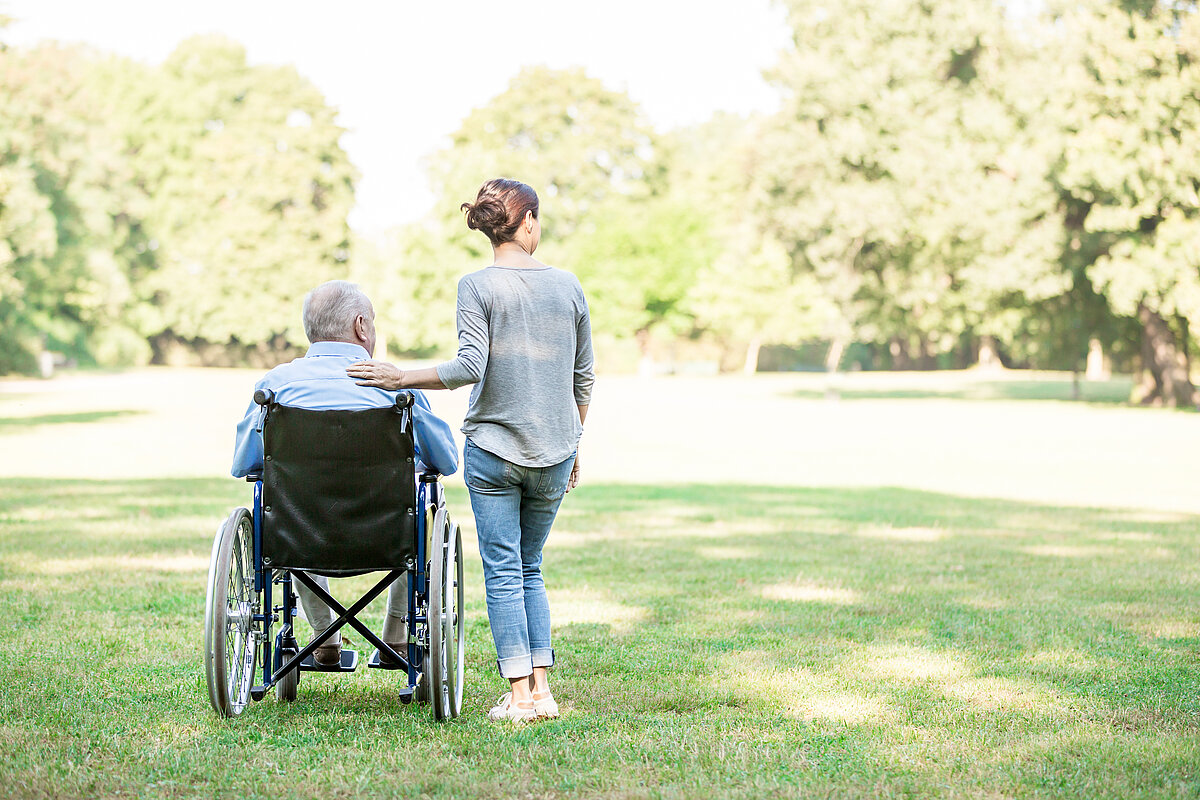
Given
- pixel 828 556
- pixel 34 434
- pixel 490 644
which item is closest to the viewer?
pixel 490 644

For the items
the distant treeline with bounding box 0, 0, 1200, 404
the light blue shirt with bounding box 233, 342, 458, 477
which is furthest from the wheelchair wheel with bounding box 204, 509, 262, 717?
the distant treeline with bounding box 0, 0, 1200, 404

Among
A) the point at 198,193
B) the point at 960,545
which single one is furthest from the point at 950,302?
the point at 198,193

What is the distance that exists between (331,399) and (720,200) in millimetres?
61653

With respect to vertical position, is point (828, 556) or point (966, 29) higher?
point (966, 29)

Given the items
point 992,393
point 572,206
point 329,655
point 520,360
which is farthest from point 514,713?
point 572,206

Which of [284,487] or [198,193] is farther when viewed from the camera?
[198,193]

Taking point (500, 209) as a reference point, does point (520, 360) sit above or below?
below

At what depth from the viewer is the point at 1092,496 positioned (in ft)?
41.4

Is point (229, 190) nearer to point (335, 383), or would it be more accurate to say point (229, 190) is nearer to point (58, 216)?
point (58, 216)

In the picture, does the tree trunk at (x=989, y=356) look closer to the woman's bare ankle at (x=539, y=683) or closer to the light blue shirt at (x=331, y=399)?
the woman's bare ankle at (x=539, y=683)

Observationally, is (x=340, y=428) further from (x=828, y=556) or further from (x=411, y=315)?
(x=411, y=315)

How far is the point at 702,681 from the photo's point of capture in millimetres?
4699

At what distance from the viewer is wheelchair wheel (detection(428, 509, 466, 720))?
3828 mm

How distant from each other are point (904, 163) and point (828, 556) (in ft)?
88.4
